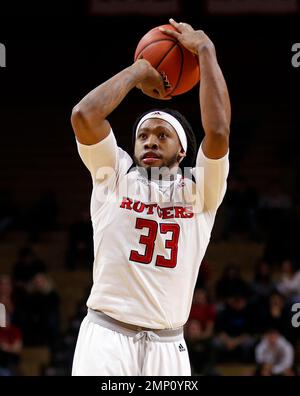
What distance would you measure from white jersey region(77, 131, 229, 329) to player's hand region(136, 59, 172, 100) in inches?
17.3

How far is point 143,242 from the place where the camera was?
511cm

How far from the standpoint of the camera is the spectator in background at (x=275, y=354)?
11.5m

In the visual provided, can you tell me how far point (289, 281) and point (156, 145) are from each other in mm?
8816

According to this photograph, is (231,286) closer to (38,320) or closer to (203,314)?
(203,314)

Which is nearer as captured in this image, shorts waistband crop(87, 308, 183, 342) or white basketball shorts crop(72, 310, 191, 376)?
white basketball shorts crop(72, 310, 191, 376)

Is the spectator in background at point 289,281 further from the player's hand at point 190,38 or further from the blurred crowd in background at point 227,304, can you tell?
the player's hand at point 190,38

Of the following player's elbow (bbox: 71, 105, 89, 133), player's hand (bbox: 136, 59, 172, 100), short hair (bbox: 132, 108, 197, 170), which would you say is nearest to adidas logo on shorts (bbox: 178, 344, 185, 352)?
short hair (bbox: 132, 108, 197, 170)

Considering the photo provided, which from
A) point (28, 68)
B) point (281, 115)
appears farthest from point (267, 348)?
point (28, 68)

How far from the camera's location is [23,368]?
12.6 metres

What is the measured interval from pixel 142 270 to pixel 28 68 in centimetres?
1487

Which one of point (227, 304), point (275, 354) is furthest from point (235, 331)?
point (275, 354)

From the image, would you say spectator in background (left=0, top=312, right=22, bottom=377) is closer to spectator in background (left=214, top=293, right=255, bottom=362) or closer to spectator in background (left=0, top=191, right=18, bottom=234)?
spectator in background (left=214, top=293, right=255, bottom=362)

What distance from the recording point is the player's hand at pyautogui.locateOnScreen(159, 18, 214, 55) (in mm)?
5164
